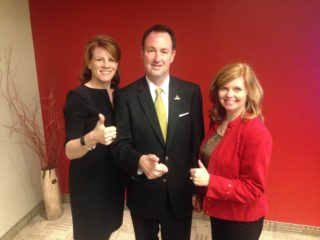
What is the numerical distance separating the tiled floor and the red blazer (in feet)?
4.33

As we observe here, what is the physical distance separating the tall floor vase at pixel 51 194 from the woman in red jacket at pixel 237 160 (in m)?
1.82

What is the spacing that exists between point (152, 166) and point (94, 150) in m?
0.45

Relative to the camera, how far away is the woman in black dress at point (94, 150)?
1700 mm

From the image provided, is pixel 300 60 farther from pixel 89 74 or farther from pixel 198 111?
pixel 89 74

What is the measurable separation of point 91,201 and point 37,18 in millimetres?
1861

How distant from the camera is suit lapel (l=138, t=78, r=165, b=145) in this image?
1.66 meters

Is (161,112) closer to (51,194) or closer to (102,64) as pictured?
(102,64)

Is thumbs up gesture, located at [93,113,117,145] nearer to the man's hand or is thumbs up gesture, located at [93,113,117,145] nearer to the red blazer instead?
the man's hand

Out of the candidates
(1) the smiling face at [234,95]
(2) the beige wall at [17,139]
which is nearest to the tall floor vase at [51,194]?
(2) the beige wall at [17,139]

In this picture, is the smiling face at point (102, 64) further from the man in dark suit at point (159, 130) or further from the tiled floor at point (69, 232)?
the tiled floor at point (69, 232)

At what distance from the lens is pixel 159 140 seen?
5.48 feet

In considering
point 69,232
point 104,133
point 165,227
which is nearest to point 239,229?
point 165,227

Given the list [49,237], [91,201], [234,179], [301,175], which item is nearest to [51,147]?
[49,237]

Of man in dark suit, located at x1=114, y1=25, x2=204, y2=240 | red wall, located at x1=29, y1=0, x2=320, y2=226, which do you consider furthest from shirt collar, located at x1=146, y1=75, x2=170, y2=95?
red wall, located at x1=29, y1=0, x2=320, y2=226
